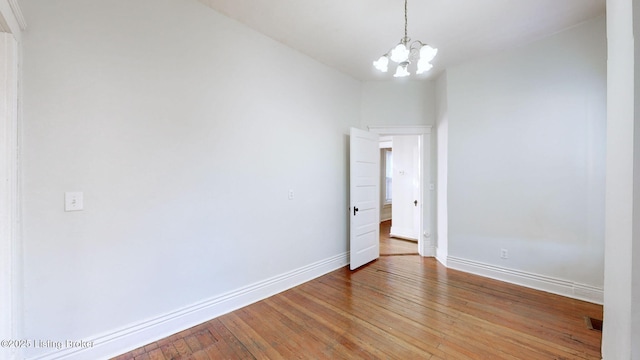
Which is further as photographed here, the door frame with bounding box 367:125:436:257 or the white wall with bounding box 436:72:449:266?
the door frame with bounding box 367:125:436:257

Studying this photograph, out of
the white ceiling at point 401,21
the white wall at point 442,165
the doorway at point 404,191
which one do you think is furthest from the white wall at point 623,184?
the doorway at point 404,191

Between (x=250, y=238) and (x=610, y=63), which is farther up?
(x=610, y=63)

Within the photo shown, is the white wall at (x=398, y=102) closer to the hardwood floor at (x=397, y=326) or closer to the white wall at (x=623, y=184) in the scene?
the hardwood floor at (x=397, y=326)

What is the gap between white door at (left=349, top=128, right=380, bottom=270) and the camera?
11.7ft

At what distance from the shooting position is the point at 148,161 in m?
A: 1.97

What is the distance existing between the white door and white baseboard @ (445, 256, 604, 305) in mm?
1171

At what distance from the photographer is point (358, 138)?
3.61 metres

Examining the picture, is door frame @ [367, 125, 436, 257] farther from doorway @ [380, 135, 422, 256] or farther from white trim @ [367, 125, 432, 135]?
doorway @ [380, 135, 422, 256]

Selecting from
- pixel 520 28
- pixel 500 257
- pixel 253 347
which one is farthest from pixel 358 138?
pixel 253 347

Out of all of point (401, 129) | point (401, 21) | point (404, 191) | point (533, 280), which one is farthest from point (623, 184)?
point (404, 191)

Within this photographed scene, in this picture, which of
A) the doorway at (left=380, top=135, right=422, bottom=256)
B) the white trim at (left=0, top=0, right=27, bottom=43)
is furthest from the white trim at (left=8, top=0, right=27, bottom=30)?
the doorway at (left=380, top=135, right=422, bottom=256)

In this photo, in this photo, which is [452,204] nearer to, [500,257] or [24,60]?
[500,257]

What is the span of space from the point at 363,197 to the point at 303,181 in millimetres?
1059

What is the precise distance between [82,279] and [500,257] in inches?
167
